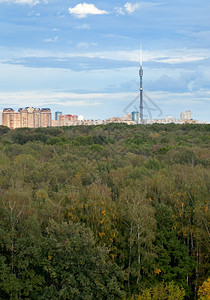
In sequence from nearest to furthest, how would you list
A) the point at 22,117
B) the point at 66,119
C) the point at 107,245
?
the point at 107,245
the point at 22,117
the point at 66,119

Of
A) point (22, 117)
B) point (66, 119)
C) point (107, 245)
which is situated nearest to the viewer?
point (107, 245)

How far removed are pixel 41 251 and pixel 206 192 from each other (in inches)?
423

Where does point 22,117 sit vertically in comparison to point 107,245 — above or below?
above

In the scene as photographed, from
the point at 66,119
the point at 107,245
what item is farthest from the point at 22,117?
the point at 107,245

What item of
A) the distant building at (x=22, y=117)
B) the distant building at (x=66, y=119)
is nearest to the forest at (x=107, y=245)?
the distant building at (x=22, y=117)

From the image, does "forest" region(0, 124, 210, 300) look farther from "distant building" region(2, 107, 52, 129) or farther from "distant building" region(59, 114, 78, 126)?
"distant building" region(59, 114, 78, 126)

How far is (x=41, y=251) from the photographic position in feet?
51.7

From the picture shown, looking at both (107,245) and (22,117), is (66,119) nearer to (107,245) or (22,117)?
(22,117)

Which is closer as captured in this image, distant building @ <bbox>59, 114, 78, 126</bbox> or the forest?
the forest

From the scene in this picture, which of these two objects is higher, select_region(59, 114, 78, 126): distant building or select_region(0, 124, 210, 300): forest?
select_region(59, 114, 78, 126): distant building

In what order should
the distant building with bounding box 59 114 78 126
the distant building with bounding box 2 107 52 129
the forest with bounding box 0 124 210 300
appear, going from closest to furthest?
the forest with bounding box 0 124 210 300 → the distant building with bounding box 2 107 52 129 → the distant building with bounding box 59 114 78 126

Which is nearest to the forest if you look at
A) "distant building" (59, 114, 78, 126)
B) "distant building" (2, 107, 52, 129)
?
"distant building" (2, 107, 52, 129)

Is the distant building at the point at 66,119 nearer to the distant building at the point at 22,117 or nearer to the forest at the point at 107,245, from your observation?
the distant building at the point at 22,117

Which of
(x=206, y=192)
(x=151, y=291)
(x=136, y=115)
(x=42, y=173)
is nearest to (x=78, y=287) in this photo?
(x=151, y=291)
